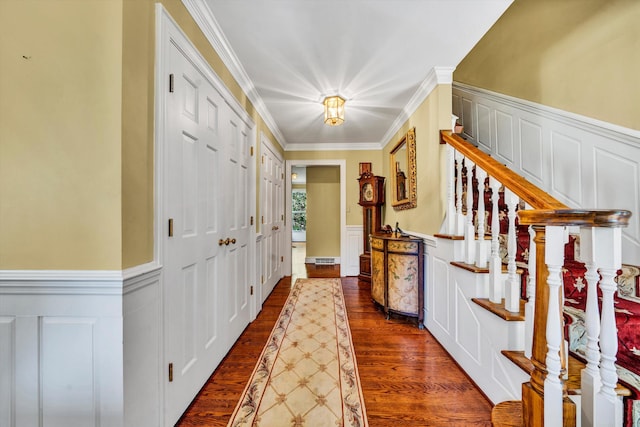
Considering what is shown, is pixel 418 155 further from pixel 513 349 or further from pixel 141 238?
pixel 141 238

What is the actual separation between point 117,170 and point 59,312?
0.57 metres

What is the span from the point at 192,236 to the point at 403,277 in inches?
77.4

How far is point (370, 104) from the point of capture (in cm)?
281

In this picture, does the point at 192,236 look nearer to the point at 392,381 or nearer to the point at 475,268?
the point at 392,381

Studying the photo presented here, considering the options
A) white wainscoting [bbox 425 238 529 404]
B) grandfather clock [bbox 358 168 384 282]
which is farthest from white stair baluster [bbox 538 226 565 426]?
grandfather clock [bbox 358 168 384 282]

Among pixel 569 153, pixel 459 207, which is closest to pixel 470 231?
pixel 459 207

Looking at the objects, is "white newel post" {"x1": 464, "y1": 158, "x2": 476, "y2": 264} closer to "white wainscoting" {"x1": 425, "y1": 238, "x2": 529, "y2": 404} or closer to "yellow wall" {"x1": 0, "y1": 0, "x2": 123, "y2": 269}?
"white wainscoting" {"x1": 425, "y1": 238, "x2": 529, "y2": 404}

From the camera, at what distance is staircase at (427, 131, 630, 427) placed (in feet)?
2.35

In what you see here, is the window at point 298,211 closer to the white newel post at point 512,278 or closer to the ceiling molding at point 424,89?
the ceiling molding at point 424,89

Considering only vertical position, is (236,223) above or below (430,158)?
below

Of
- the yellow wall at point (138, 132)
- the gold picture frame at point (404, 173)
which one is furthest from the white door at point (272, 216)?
the yellow wall at point (138, 132)

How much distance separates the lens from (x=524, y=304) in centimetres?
144

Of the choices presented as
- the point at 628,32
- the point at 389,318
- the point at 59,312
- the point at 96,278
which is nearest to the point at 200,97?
the point at 96,278

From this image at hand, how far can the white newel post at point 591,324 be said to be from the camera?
71cm
